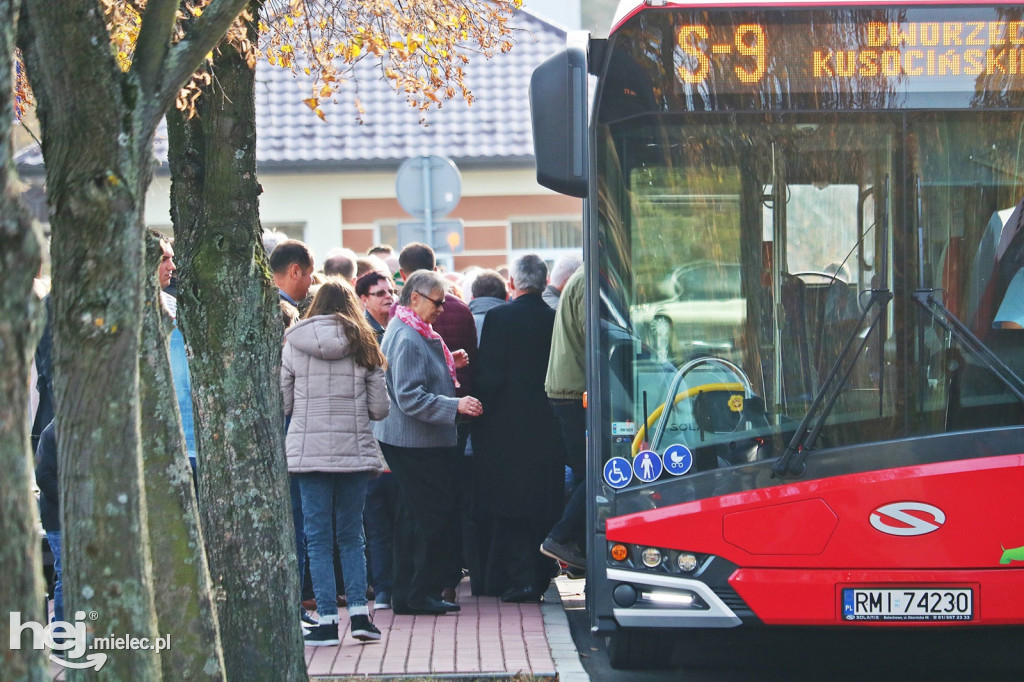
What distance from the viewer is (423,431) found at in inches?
295

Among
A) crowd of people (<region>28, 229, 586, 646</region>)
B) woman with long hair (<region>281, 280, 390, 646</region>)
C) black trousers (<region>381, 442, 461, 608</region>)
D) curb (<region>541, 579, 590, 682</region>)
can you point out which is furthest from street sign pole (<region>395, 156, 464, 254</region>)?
woman with long hair (<region>281, 280, 390, 646</region>)

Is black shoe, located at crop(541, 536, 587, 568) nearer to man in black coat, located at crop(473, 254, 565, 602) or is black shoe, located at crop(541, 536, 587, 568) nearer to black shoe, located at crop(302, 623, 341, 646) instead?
man in black coat, located at crop(473, 254, 565, 602)

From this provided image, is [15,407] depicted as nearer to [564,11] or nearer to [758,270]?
[758,270]

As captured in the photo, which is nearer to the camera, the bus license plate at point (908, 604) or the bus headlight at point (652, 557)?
the bus license plate at point (908, 604)

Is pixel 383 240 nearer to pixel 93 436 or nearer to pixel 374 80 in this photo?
pixel 374 80

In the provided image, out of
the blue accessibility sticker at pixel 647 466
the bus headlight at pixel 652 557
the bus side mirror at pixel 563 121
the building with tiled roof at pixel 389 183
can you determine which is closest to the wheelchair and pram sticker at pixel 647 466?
the blue accessibility sticker at pixel 647 466

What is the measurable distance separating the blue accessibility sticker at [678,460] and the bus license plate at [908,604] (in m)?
0.81

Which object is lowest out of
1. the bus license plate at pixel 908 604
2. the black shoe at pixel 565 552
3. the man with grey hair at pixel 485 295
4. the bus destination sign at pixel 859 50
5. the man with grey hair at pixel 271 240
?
the black shoe at pixel 565 552

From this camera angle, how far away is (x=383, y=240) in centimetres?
2103

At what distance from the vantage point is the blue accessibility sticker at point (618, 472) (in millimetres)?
5652

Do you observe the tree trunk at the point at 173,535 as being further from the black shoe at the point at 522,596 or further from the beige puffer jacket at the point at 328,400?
the black shoe at the point at 522,596

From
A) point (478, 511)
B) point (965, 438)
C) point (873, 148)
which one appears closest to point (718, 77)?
point (873, 148)

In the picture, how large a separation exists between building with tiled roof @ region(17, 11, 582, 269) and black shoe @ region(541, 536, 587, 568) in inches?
539

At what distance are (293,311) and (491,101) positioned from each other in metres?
14.8
